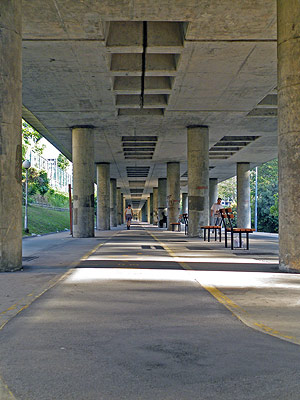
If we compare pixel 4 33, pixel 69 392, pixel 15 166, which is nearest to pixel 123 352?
pixel 69 392

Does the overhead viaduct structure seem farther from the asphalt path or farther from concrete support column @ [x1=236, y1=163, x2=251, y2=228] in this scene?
concrete support column @ [x1=236, y1=163, x2=251, y2=228]

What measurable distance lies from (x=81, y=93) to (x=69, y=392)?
20.3m

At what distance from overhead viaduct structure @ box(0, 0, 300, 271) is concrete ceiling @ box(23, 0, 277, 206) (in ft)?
0.15

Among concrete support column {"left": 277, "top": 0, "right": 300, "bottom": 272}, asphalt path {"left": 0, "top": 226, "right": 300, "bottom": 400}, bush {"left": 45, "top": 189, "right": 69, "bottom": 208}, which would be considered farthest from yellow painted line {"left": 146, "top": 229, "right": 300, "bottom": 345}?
bush {"left": 45, "top": 189, "right": 69, "bottom": 208}

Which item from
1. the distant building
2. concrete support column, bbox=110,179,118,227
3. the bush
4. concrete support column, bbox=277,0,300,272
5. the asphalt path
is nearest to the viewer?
the asphalt path

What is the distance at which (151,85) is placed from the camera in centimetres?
2158

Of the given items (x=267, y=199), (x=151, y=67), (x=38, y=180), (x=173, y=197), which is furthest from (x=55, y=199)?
(x=151, y=67)

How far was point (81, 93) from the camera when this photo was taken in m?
22.3

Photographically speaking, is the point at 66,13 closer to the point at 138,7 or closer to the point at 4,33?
the point at 138,7

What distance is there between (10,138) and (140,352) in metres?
7.25

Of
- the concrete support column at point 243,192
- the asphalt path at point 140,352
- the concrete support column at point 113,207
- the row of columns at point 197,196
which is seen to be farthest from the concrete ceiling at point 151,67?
the concrete support column at point 113,207

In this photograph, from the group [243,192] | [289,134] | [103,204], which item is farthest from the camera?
[243,192]

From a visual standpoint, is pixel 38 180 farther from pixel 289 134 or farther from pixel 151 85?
pixel 289 134

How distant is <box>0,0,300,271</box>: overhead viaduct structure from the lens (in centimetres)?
1030
